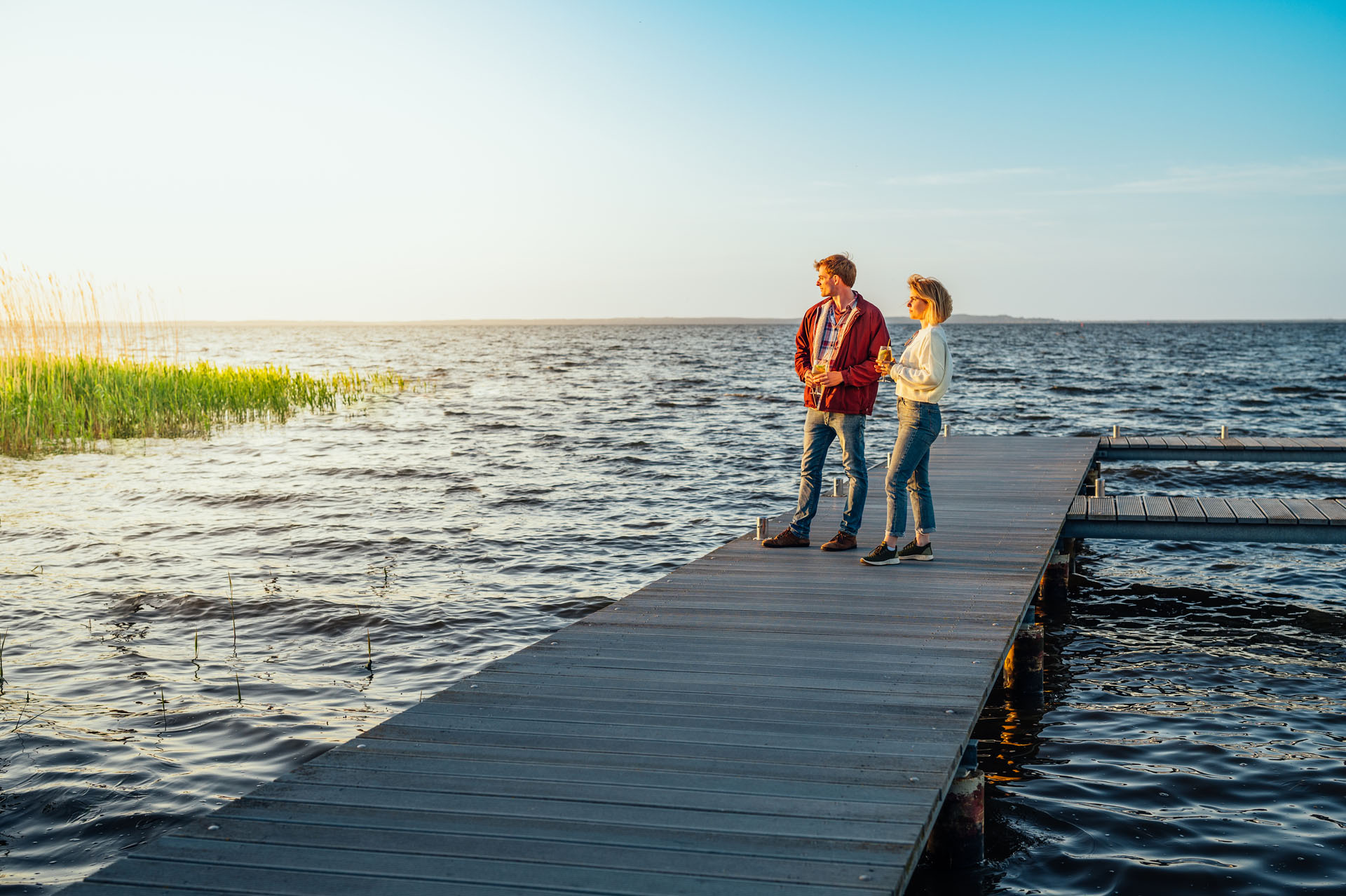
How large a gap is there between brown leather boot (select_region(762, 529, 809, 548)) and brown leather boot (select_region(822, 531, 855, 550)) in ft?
0.83

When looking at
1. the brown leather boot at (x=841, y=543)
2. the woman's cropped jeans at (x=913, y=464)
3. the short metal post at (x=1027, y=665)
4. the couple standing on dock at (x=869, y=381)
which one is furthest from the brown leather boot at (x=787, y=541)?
the short metal post at (x=1027, y=665)

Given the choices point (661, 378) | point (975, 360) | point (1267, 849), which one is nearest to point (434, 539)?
point (1267, 849)

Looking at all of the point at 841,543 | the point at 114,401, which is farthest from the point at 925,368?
the point at 114,401

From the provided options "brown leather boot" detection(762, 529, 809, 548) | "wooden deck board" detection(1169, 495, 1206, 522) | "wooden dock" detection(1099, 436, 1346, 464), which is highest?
"wooden dock" detection(1099, 436, 1346, 464)

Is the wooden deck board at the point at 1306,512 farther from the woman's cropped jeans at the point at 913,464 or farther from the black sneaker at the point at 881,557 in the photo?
the black sneaker at the point at 881,557

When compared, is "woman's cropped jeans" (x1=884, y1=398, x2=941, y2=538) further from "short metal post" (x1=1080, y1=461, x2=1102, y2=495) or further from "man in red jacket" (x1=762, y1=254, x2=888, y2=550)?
"short metal post" (x1=1080, y1=461, x2=1102, y2=495)

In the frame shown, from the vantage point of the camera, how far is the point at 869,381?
6863 millimetres

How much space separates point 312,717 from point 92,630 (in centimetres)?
301

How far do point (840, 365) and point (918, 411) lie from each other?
24.5 inches

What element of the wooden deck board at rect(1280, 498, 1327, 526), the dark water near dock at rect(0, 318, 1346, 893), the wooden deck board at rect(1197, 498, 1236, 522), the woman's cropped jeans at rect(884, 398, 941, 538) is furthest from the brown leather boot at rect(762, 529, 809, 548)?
the wooden deck board at rect(1280, 498, 1327, 526)

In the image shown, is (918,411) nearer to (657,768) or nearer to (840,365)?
(840,365)

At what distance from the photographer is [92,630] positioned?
325 inches

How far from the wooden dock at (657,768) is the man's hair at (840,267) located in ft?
7.03

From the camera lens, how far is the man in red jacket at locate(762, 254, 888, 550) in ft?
22.5
